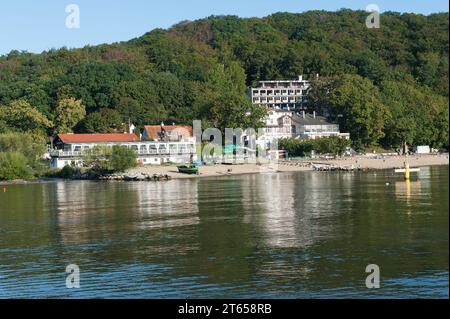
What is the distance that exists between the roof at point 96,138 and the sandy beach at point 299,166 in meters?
6.10

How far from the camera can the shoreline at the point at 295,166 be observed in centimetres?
5790

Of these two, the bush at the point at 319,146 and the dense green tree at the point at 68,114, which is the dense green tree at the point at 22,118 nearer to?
the dense green tree at the point at 68,114

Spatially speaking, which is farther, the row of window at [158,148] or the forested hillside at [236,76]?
the forested hillside at [236,76]

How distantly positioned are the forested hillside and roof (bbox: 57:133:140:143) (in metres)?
7.40

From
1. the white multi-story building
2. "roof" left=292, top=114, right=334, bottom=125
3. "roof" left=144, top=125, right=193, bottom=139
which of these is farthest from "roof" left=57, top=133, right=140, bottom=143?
the white multi-story building

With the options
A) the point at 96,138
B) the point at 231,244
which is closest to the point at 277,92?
the point at 96,138

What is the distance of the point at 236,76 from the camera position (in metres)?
100

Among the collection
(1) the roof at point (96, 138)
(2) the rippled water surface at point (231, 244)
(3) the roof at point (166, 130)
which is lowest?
(2) the rippled water surface at point (231, 244)

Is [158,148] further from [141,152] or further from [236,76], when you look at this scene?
[236,76]

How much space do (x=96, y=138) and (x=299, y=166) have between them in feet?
58.4

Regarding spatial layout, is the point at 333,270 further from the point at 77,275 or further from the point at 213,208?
the point at 213,208

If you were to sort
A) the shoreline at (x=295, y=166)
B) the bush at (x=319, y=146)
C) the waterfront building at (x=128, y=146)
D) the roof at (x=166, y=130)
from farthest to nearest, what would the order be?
Answer: the bush at (x=319, y=146), the roof at (x=166, y=130), the waterfront building at (x=128, y=146), the shoreline at (x=295, y=166)

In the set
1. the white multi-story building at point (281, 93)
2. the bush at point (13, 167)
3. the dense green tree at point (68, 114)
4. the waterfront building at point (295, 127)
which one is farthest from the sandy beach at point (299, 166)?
the white multi-story building at point (281, 93)

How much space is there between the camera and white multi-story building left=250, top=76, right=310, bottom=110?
96562mm
